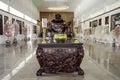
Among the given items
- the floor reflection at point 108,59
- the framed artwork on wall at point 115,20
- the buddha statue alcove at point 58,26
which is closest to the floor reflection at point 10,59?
the buddha statue alcove at point 58,26

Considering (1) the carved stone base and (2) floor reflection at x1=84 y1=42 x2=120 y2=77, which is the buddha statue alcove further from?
(2) floor reflection at x1=84 y1=42 x2=120 y2=77

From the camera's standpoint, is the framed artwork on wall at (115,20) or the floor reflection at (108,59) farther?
the framed artwork on wall at (115,20)

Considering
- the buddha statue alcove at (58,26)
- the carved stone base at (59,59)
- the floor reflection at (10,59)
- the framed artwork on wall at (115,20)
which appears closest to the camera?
the carved stone base at (59,59)

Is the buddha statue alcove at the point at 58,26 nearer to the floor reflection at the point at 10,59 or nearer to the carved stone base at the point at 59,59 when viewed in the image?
the carved stone base at the point at 59,59

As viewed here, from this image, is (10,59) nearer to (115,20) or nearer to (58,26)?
(58,26)

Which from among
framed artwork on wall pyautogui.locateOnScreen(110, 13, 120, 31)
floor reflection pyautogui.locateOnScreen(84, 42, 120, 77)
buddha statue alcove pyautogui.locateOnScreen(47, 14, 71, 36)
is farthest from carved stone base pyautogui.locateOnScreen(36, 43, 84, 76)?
framed artwork on wall pyautogui.locateOnScreen(110, 13, 120, 31)

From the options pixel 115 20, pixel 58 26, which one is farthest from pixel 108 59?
pixel 115 20

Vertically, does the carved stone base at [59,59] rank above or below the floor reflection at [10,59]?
above

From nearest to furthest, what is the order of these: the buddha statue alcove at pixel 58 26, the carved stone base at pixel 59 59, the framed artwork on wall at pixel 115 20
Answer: the carved stone base at pixel 59 59
the buddha statue alcove at pixel 58 26
the framed artwork on wall at pixel 115 20

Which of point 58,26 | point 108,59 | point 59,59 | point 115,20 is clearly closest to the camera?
point 59,59

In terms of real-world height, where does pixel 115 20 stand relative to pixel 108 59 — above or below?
above

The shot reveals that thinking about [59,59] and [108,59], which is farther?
[108,59]

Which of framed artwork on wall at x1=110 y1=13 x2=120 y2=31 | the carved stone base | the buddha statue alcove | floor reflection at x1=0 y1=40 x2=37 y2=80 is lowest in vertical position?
floor reflection at x1=0 y1=40 x2=37 y2=80

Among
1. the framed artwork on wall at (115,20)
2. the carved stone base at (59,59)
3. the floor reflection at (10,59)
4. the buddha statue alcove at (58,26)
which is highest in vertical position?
the framed artwork on wall at (115,20)
